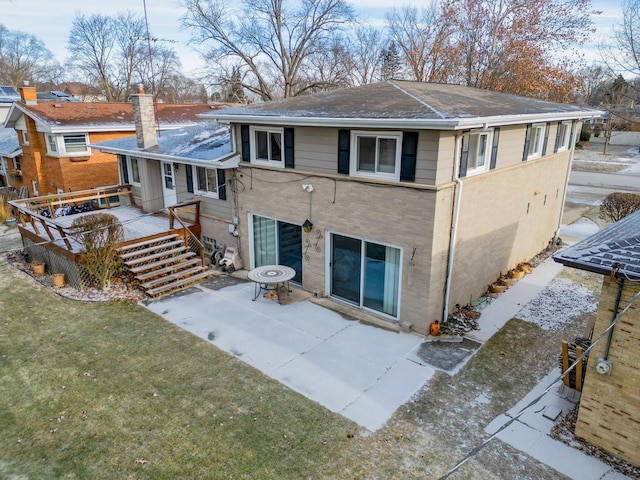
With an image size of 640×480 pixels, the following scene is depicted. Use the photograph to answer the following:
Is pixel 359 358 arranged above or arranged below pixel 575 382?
below

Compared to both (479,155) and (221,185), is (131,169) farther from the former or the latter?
(479,155)

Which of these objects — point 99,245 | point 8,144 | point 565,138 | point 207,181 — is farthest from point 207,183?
point 8,144

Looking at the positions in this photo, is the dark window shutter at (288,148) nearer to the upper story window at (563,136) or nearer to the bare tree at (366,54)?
the upper story window at (563,136)

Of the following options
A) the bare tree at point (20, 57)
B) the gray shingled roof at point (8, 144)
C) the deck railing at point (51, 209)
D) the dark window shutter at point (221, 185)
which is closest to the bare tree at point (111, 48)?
the bare tree at point (20, 57)

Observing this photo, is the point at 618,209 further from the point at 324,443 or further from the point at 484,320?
the point at 324,443

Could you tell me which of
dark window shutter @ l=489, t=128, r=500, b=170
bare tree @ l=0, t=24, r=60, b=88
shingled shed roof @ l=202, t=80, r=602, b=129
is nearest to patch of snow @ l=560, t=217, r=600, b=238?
shingled shed roof @ l=202, t=80, r=602, b=129

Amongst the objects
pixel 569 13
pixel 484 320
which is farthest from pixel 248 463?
pixel 569 13
